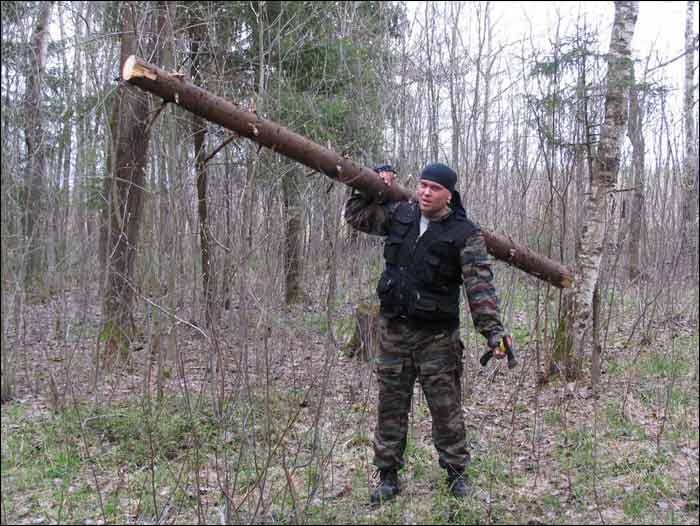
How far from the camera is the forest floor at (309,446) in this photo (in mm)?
3387

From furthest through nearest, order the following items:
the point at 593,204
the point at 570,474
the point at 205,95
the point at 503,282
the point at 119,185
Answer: the point at 503,282 → the point at 119,185 → the point at 593,204 → the point at 570,474 → the point at 205,95

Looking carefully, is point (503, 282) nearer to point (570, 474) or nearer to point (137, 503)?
point (570, 474)

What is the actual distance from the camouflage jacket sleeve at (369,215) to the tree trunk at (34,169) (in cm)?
268

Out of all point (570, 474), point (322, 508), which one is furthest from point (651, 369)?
point (322, 508)

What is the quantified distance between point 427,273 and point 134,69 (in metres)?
2.00

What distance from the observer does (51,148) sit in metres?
6.32

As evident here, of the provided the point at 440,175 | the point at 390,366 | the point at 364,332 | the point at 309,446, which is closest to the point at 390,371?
the point at 390,366

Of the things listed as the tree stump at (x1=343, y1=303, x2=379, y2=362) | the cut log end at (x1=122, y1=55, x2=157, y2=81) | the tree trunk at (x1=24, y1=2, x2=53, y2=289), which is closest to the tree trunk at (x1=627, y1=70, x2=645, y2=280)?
the tree stump at (x1=343, y1=303, x2=379, y2=362)

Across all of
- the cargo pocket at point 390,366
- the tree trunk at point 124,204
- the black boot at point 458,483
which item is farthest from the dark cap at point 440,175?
the tree trunk at point 124,204

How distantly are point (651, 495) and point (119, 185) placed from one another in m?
6.10

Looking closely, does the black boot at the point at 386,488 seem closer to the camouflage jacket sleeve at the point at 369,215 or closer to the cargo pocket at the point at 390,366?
the cargo pocket at the point at 390,366

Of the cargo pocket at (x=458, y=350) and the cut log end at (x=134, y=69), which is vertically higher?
the cut log end at (x=134, y=69)

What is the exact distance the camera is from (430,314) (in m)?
3.53

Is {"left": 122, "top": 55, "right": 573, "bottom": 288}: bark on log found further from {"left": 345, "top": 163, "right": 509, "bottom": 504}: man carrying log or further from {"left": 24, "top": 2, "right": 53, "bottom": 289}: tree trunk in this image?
{"left": 24, "top": 2, "right": 53, "bottom": 289}: tree trunk
